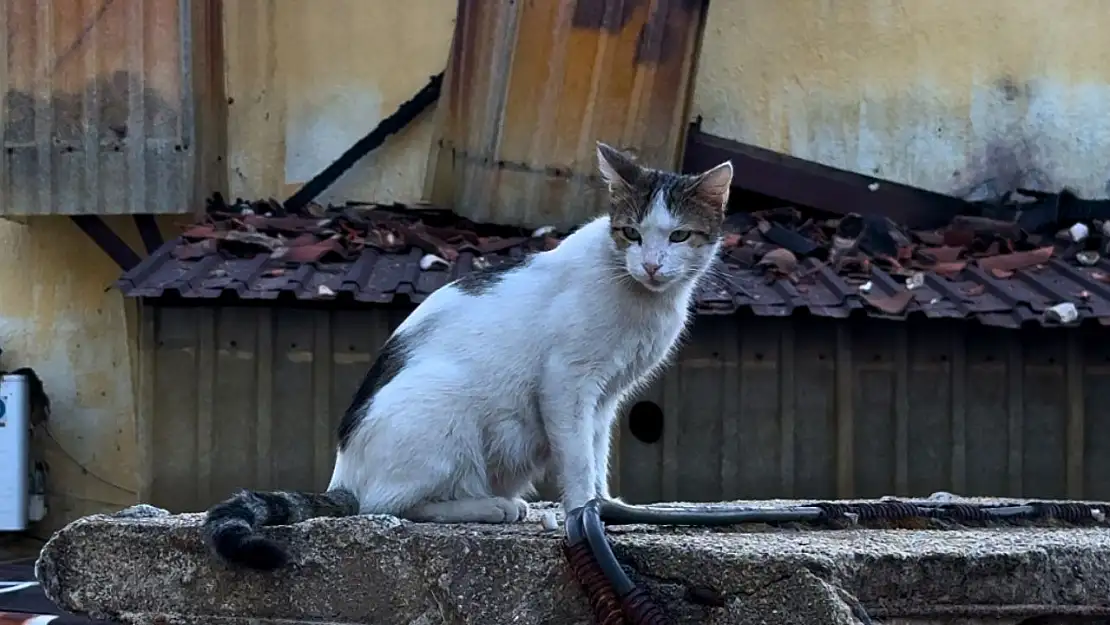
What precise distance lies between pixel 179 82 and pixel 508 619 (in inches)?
198

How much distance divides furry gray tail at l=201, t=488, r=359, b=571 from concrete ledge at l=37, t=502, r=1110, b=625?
2.2 inches

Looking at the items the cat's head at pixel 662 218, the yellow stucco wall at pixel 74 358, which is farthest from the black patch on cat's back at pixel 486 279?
the yellow stucco wall at pixel 74 358

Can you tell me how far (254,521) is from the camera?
2.25 m

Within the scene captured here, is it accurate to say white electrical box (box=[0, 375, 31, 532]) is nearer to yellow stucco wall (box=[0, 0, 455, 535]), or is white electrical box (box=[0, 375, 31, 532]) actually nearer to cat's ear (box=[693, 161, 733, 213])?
yellow stucco wall (box=[0, 0, 455, 535])

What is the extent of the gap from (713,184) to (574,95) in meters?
3.04

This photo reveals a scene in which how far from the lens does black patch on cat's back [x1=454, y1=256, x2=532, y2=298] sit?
281cm

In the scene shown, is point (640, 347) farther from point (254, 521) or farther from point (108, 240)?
point (108, 240)

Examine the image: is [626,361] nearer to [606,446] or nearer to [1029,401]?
[606,446]

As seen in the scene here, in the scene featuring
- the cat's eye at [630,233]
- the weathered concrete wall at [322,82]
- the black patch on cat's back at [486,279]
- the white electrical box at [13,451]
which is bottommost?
the white electrical box at [13,451]

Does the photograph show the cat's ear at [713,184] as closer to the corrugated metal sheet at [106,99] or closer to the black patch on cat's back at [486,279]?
the black patch on cat's back at [486,279]

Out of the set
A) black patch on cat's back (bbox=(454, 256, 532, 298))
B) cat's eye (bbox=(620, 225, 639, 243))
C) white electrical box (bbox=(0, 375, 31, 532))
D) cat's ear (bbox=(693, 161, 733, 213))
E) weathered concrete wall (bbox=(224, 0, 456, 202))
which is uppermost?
weathered concrete wall (bbox=(224, 0, 456, 202))

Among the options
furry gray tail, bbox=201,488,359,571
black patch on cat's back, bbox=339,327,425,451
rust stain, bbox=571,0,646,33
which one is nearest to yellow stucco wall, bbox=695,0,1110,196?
rust stain, bbox=571,0,646,33

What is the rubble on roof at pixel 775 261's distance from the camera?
4.91m

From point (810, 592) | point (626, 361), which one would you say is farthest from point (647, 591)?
point (626, 361)
